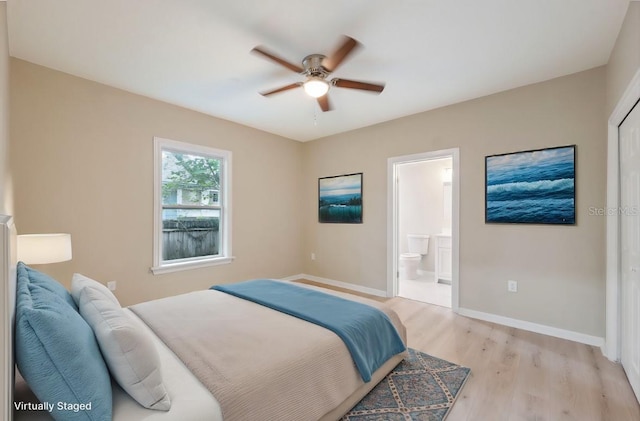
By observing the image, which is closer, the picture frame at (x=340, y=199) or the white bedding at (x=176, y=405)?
the white bedding at (x=176, y=405)

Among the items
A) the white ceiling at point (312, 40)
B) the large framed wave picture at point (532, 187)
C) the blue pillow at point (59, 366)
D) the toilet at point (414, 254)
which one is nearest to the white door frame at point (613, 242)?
the large framed wave picture at point (532, 187)

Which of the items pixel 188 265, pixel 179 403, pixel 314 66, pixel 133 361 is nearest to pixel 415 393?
pixel 179 403

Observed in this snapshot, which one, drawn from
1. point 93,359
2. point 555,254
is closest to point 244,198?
point 93,359

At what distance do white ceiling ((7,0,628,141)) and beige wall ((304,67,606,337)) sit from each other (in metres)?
0.28

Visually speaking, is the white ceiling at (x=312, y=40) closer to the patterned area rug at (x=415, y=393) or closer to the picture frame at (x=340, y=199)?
the picture frame at (x=340, y=199)

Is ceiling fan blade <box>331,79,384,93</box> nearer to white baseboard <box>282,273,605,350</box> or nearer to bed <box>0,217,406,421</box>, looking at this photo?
bed <box>0,217,406,421</box>

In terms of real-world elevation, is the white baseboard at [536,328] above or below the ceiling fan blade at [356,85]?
below

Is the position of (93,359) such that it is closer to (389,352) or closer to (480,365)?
(389,352)

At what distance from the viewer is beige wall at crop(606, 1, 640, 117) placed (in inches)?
70.0

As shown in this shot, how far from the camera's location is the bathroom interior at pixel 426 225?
16.7 ft

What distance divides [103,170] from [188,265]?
146 cm

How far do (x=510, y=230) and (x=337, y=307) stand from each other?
88.2 inches

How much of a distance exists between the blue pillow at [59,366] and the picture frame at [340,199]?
12.7ft

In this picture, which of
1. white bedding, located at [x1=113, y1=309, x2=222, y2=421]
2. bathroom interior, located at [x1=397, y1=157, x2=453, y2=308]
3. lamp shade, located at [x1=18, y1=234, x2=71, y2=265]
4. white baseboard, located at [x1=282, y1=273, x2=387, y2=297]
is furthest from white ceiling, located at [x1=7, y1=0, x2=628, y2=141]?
white baseboard, located at [x1=282, y1=273, x2=387, y2=297]
